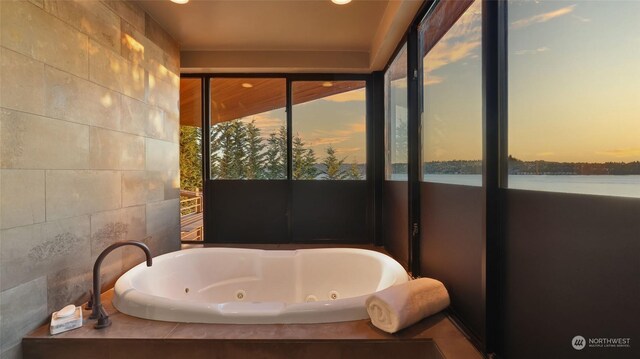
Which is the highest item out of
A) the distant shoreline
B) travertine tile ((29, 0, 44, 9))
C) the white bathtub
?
travertine tile ((29, 0, 44, 9))

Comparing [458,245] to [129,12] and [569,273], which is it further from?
[129,12]

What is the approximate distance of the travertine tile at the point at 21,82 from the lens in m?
1.36

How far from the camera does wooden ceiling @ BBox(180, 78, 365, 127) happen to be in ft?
11.7

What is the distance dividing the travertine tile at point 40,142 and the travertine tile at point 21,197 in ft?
0.15

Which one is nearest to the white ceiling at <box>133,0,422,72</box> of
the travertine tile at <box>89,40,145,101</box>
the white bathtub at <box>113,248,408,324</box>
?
the travertine tile at <box>89,40,145,101</box>

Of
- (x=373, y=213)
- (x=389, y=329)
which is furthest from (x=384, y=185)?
(x=389, y=329)

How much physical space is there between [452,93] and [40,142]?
7.18 feet

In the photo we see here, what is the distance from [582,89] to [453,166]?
836 millimetres

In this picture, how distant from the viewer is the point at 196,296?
2447 mm

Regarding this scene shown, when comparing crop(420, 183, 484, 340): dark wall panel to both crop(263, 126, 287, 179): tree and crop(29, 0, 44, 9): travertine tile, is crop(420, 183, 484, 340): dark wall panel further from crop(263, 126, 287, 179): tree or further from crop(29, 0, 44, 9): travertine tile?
crop(29, 0, 44, 9): travertine tile

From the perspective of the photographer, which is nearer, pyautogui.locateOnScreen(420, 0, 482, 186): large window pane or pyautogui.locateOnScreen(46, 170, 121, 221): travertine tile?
pyautogui.locateOnScreen(420, 0, 482, 186): large window pane

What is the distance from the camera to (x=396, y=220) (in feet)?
9.27

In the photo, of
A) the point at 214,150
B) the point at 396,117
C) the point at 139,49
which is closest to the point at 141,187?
the point at 139,49

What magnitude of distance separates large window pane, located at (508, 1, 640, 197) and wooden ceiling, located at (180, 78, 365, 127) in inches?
101
